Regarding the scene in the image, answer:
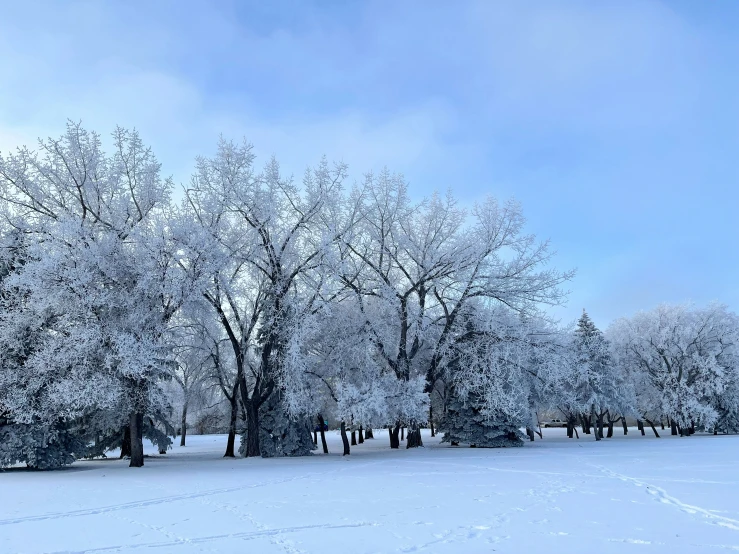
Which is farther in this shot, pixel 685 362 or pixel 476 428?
pixel 685 362

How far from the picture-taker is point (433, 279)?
26391mm

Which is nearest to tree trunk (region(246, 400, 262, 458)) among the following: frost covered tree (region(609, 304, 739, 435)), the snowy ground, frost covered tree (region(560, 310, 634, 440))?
the snowy ground

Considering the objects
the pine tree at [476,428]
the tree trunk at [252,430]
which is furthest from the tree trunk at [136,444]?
the pine tree at [476,428]

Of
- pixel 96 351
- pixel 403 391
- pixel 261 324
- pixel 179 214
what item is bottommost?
pixel 403 391

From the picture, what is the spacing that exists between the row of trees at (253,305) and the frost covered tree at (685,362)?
14.0 meters

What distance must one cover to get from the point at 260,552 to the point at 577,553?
3702 mm

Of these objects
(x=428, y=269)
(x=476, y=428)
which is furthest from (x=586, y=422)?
(x=428, y=269)

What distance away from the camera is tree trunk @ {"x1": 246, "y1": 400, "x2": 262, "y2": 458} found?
24.0 meters

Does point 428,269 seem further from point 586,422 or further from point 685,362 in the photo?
point 586,422

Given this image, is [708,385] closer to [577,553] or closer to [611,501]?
[611,501]

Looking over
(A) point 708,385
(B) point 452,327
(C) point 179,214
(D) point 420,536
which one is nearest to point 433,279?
(B) point 452,327

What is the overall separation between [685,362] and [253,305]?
33541 millimetres

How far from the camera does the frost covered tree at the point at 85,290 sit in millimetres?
17516

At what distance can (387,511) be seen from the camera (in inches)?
371
